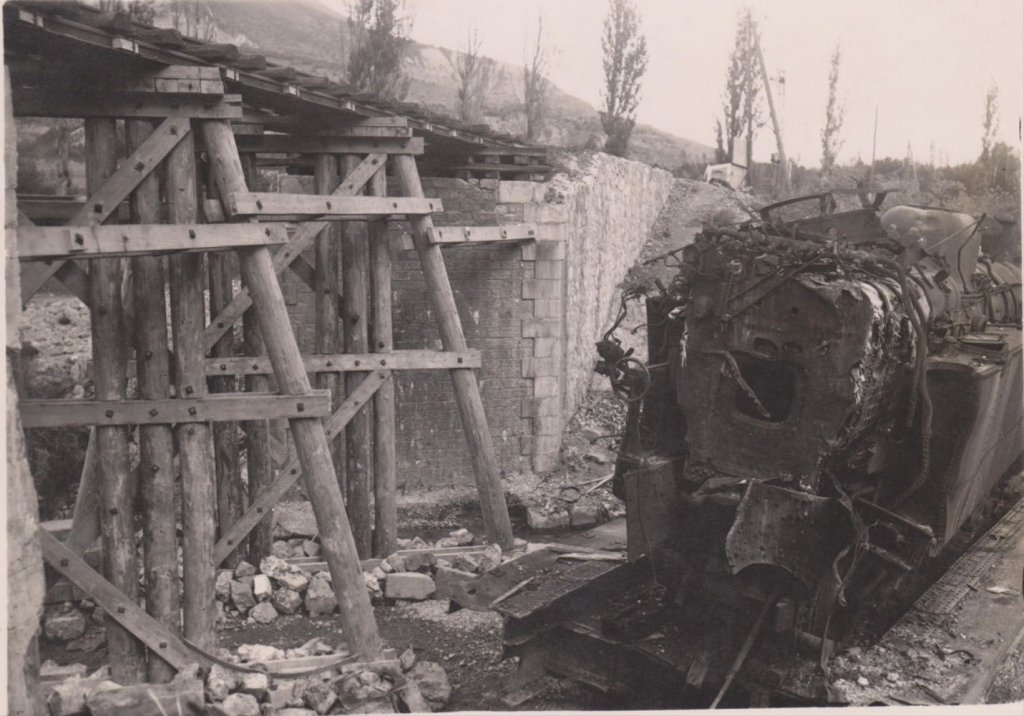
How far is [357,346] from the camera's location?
706 centimetres

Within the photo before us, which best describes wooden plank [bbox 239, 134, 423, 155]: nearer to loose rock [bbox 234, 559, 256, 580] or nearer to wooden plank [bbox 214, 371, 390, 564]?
wooden plank [bbox 214, 371, 390, 564]

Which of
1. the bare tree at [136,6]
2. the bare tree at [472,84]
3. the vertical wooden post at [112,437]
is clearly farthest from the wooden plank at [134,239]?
the bare tree at [472,84]

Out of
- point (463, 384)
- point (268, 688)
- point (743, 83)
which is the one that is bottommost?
point (268, 688)

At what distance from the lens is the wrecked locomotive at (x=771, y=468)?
4.77 meters

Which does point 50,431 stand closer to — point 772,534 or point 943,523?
point 772,534

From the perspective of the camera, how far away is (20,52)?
4430 millimetres

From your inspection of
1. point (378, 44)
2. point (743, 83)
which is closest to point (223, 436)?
point (743, 83)

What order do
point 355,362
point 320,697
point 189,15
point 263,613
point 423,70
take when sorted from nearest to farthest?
point 320,697
point 263,613
point 355,362
point 189,15
point 423,70

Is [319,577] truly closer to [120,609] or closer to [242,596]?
[242,596]

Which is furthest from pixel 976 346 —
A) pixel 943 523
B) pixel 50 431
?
pixel 50 431

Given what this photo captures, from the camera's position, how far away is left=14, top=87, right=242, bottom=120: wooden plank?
4754mm

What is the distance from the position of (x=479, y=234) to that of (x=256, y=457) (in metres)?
2.57

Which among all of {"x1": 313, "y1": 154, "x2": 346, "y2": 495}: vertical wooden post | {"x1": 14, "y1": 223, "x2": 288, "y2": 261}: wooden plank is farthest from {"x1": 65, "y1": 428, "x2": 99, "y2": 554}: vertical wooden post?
{"x1": 313, "y1": 154, "x2": 346, "y2": 495}: vertical wooden post

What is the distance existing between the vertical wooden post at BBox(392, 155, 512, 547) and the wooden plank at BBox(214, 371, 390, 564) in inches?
24.8
